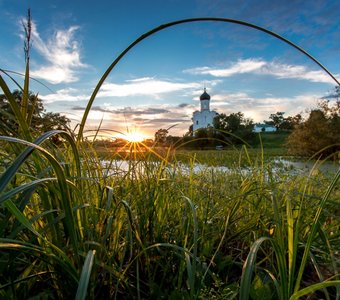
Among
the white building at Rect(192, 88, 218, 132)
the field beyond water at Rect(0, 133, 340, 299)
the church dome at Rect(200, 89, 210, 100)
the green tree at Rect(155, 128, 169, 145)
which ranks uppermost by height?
the church dome at Rect(200, 89, 210, 100)

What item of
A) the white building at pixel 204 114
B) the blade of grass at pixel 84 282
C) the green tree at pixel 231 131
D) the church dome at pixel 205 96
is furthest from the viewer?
the church dome at pixel 205 96

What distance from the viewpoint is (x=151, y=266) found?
1.06 meters

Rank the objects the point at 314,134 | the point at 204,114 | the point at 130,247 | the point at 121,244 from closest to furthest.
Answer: the point at 130,247 → the point at 121,244 → the point at 314,134 → the point at 204,114

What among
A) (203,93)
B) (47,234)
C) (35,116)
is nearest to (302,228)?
(47,234)

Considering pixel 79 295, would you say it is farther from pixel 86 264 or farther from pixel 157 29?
pixel 157 29

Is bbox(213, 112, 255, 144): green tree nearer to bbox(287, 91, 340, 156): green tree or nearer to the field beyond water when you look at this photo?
the field beyond water

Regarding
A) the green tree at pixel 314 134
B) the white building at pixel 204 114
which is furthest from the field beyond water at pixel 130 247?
the white building at pixel 204 114

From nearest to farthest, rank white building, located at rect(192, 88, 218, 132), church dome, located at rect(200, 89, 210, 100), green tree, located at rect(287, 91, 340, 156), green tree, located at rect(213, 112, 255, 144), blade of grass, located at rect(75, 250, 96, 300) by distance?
blade of grass, located at rect(75, 250, 96, 300) < green tree, located at rect(213, 112, 255, 144) < green tree, located at rect(287, 91, 340, 156) < white building, located at rect(192, 88, 218, 132) < church dome, located at rect(200, 89, 210, 100)

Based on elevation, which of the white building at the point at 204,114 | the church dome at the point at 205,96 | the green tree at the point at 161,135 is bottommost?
the green tree at the point at 161,135

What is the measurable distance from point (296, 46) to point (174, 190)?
1.02m

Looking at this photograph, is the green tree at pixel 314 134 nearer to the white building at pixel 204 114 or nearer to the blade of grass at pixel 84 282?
the blade of grass at pixel 84 282

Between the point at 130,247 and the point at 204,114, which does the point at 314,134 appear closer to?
the point at 130,247

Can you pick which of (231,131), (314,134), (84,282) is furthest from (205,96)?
(84,282)

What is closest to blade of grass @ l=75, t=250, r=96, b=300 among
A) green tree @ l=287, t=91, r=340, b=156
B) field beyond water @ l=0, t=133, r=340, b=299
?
field beyond water @ l=0, t=133, r=340, b=299
